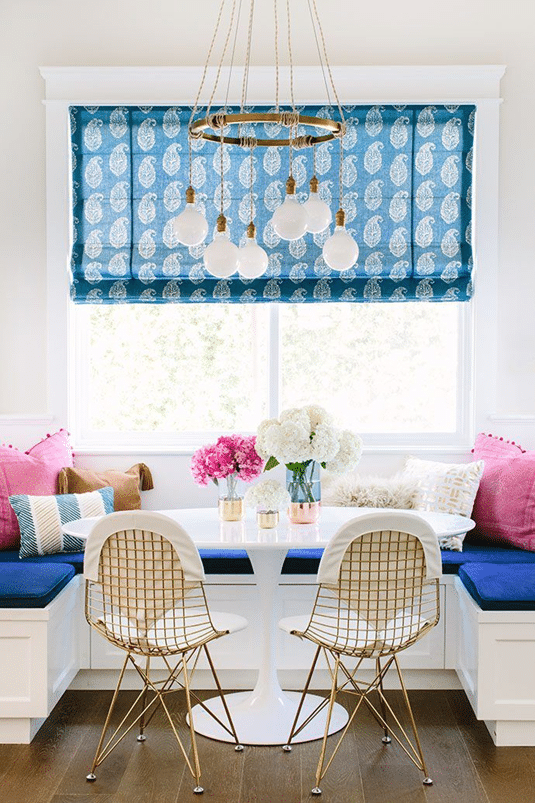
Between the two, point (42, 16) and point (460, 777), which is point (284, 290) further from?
point (460, 777)

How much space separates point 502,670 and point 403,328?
200 cm

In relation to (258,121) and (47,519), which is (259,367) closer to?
(47,519)

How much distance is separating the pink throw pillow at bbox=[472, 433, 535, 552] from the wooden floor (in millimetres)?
886

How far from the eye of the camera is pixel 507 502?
4.23 m

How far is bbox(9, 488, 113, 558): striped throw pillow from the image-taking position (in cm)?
398

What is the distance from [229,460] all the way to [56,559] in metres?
0.97

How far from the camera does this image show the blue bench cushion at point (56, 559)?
393 cm

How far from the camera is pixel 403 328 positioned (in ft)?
16.1

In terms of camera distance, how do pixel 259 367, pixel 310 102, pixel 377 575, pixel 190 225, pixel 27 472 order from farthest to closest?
1. pixel 259 367
2. pixel 310 102
3. pixel 27 472
4. pixel 190 225
5. pixel 377 575

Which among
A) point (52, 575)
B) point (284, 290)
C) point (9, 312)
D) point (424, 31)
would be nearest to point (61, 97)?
point (9, 312)

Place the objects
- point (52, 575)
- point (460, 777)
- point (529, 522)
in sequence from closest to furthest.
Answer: point (460, 777)
point (52, 575)
point (529, 522)

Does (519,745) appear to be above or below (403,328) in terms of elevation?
below

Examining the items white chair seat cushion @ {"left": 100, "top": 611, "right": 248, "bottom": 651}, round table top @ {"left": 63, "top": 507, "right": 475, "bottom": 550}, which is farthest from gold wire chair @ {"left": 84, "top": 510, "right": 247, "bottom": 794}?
round table top @ {"left": 63, "top": 507, "right": 475, "bottom": 550}

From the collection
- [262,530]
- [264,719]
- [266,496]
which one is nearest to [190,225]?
[266,496]
